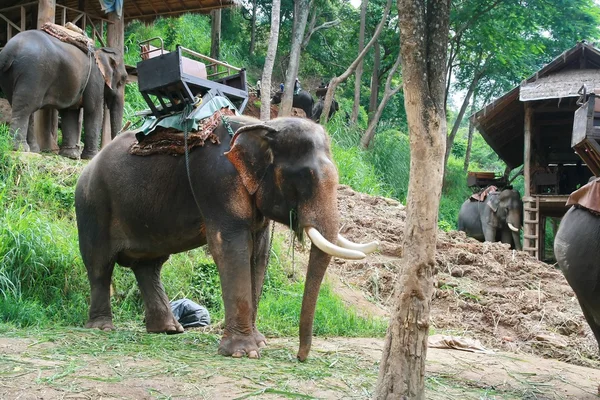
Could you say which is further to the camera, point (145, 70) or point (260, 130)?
point (145, 70)

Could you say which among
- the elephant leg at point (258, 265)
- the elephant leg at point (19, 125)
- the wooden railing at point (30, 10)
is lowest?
the elephant leg at point (258, 265)

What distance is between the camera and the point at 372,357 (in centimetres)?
602

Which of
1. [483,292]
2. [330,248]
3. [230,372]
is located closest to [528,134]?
[483,292]

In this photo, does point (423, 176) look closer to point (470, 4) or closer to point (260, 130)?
point (260, 130)

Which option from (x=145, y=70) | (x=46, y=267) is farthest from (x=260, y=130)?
(x=46, y=267)

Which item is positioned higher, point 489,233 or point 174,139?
point 174,139

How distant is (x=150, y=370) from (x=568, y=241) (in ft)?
10.1

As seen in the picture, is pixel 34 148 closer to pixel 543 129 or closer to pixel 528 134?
pixel 528 134

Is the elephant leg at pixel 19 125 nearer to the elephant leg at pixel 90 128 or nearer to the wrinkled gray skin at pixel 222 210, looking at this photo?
the elephant leg at pixel 90 128

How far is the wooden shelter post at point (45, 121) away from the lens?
36.7 feet

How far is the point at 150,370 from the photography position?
4.87 meters

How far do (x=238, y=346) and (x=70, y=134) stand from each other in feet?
21.5

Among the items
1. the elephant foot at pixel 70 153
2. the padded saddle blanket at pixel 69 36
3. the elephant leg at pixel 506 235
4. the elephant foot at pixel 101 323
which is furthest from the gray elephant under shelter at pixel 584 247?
the elephant leg at pixel 506 235

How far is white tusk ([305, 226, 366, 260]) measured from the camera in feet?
17.0
